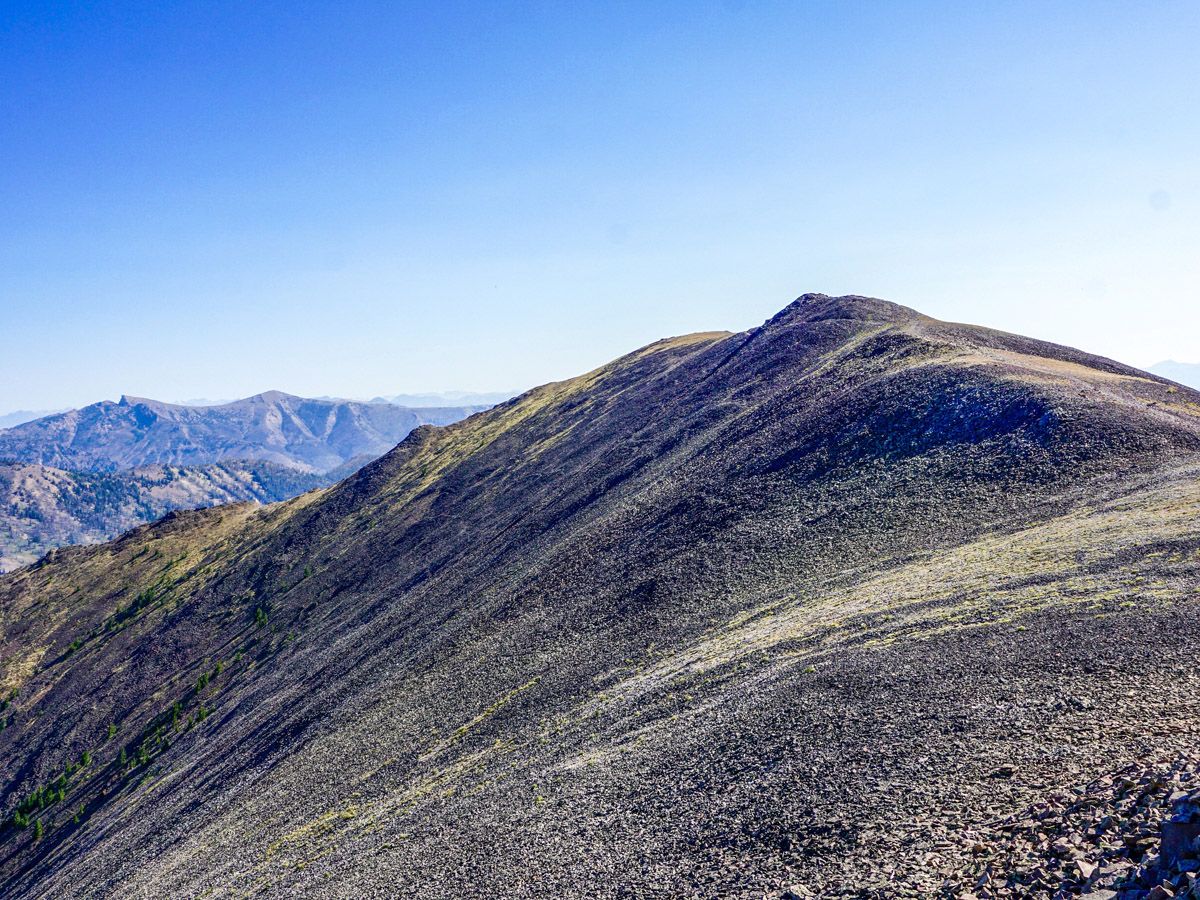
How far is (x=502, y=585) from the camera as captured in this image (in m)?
66.6

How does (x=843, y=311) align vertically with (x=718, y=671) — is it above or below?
above

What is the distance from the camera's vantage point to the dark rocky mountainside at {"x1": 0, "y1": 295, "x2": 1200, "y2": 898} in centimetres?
2339

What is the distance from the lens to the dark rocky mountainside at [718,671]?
2339 cm

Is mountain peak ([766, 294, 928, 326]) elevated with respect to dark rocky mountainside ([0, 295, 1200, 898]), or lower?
elevated

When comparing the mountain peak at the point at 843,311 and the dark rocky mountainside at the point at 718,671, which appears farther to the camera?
the mountain peak at the point at 843,311

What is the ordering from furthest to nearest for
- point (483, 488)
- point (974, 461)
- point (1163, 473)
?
point (483, 488) → point (974, 461) → point (1163, 473)

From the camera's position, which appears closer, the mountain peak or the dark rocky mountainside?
the dark rocky mountainside

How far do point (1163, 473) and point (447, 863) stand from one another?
48.6 meters

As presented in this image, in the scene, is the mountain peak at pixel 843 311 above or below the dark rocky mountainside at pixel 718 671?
above

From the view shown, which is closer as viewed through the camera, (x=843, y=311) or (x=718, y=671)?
(x=718, y=671)

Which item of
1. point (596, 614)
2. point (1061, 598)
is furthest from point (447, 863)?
point (1061, 598)

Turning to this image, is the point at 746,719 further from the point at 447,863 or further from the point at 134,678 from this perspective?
the point at 134,678

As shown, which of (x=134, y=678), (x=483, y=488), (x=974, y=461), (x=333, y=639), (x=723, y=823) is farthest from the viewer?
(x=483, y=488)

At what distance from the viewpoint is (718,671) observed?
1517 inches
